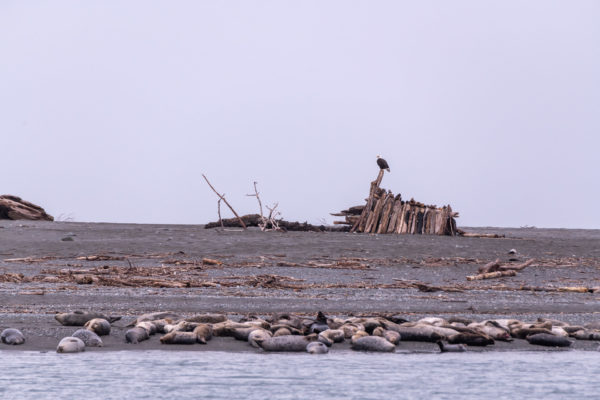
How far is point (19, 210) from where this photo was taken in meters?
31.5

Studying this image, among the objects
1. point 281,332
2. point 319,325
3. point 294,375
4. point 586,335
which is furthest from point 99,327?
point 586,335

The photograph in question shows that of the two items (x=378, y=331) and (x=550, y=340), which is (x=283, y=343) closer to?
(x=378, y=331)

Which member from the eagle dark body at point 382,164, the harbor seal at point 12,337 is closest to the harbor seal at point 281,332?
the harbor seal at point 12,337

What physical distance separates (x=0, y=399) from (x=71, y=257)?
13620 mm

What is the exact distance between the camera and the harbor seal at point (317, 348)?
27.0ft

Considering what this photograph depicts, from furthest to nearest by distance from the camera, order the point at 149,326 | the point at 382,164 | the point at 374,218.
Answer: the point at 382,164
the point at 374,218
the point at 149,326

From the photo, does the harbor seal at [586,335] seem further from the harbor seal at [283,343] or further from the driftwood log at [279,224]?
the driftwood log at [279,224]

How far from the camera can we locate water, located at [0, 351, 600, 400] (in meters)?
6.48

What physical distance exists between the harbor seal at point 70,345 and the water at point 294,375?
112 millimetres

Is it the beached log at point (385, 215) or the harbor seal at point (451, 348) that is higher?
the beached log at point (385, 215)

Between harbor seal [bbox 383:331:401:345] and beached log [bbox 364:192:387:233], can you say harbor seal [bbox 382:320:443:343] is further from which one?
beached log [bbox 364:192:387:233]

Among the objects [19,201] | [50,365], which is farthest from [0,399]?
[19,201]

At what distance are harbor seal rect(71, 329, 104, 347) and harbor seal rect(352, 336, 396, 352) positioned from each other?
8.33 feet

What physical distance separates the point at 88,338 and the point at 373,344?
281cm
